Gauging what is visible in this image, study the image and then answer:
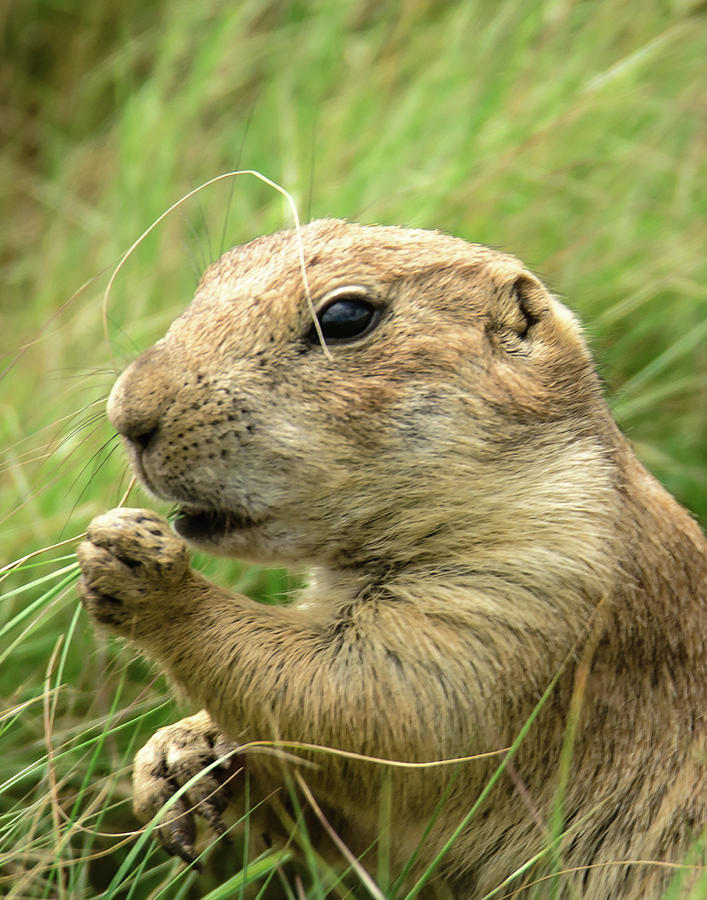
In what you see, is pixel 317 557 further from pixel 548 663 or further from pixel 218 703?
pixel 548 663

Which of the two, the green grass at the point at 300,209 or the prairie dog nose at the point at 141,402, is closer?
the prairie dog nose at the point at 141,402

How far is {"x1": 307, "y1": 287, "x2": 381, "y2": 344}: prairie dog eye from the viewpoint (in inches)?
127

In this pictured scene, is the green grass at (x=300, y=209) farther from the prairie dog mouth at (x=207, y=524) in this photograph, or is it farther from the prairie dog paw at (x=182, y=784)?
the prairie dog mouth at (x=207, y=524)

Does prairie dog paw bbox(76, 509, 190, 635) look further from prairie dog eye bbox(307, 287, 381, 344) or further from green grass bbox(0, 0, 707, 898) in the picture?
prairie dog eye bbox(307, 287, 381, 344)

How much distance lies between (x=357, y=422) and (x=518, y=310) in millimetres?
662

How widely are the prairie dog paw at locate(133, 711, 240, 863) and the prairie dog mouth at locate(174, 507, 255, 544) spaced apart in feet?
2.04

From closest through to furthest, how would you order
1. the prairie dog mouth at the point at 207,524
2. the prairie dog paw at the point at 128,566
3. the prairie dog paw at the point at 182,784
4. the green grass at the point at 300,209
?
the prairie dog paw at the point at 128,566 → the prairie dog mouth at the point at 207,524 → the prairie dog paw at the point at 182,784 → the green grass at the point at 300,209

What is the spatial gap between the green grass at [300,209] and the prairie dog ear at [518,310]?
92 centimetres

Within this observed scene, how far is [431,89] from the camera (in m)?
6.20

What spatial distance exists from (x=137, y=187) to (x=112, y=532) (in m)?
3.78

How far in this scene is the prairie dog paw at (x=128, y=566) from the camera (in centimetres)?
302

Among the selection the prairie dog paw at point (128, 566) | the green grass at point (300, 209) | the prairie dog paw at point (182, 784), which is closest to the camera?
the prairie dog paw at point (128, 566)

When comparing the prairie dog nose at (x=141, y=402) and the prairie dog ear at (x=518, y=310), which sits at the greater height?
the prairie dog nose at (x=141, y=402)

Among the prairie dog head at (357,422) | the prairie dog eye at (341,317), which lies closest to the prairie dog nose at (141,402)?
the prairie dog head at (357,422)
